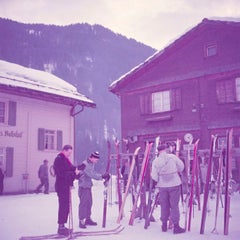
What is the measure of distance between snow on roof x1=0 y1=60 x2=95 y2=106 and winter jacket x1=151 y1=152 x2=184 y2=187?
1304 centimetres

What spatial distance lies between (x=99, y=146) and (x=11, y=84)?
59235mm

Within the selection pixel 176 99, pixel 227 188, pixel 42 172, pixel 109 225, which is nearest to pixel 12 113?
pixel 42 172

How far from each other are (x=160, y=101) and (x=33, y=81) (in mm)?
7408

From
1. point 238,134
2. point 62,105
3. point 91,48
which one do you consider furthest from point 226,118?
point 91,48

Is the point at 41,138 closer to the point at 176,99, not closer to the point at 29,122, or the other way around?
the point at 29,122

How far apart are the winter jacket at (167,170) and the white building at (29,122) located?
1280 cm

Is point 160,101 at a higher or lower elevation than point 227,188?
higher

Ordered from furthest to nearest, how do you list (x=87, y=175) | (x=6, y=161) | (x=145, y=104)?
1. (x=145, y=104)
2. (x=6, y=161)
3. (x=87, y=175)

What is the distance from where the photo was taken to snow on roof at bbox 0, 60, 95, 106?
2000 cm

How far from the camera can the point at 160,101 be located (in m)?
19.8

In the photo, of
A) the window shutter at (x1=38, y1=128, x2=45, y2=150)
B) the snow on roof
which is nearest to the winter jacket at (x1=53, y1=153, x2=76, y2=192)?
the snow on roof

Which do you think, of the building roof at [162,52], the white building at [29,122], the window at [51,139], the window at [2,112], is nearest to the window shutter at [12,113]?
the white building at [29,122]

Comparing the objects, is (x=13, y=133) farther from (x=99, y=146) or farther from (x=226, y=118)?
(x=99, y=146)

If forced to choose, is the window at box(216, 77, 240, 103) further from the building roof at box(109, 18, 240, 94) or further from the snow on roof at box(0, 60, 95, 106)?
the snow on roof at box(0, 60, 95, 106)
